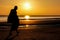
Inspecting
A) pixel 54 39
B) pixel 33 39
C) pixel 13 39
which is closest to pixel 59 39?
pixel 54 39

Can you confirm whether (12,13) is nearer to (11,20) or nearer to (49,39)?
(11,20)

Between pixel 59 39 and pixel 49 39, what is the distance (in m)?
0.60

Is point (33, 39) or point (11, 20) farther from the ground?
point (11, 20)

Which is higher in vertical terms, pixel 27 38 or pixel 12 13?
pixel 12 13

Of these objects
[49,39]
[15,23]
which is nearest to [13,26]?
[15,23]

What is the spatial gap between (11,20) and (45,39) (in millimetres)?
2483

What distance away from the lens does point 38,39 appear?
52.7 feet

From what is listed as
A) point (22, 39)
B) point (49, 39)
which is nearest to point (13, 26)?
point (22, 39)

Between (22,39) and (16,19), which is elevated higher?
(16,19)

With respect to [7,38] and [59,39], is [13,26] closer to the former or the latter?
[7,38]

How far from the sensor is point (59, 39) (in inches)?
631

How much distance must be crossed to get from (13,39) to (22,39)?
1.78 feet

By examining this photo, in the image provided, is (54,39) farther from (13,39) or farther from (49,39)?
(13,39)

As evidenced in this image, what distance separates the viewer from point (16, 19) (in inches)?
666
